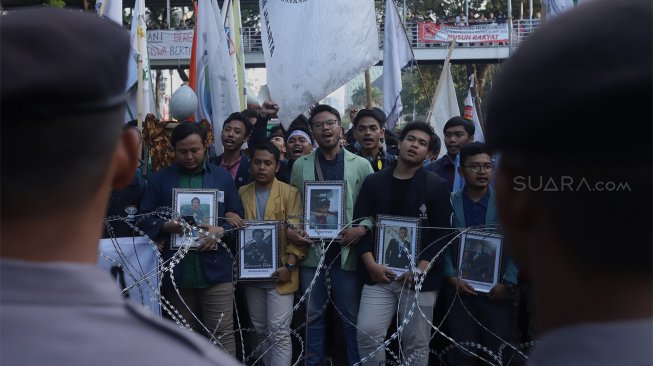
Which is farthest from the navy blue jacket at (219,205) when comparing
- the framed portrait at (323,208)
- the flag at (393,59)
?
the flag at (393,59)

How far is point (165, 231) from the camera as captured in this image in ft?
21.5

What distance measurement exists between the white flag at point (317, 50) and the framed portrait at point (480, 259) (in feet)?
8.27

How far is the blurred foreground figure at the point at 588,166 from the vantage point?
1.22m

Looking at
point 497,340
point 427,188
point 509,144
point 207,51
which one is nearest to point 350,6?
point 207,51

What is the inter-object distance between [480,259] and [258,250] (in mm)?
1689

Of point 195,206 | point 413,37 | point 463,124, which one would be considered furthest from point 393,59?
point 413,37

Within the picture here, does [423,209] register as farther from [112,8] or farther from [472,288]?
[112,8]

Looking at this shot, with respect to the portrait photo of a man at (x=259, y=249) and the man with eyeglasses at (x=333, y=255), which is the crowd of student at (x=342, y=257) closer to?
the man with eyeglasses at (x=333, y=255)

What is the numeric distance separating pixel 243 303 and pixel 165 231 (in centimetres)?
100

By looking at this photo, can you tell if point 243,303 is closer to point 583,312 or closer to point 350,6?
point 350,6

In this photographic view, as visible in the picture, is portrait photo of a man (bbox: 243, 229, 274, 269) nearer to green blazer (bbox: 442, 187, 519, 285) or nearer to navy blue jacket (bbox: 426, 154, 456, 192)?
green blazer (bbox: 442, 187, 519, 285)

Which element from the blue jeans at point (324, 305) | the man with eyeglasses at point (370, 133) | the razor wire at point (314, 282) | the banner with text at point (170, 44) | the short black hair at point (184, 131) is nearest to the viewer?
the razor wire at point (314, 282)

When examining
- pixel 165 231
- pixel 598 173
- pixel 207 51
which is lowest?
pixel 165 231

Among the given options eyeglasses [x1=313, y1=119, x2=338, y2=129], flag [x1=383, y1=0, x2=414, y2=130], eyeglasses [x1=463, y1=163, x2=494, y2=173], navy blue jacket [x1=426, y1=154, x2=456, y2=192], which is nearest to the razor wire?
eyeglasses [x1=463, y1=163, x2=494, y2=173]
